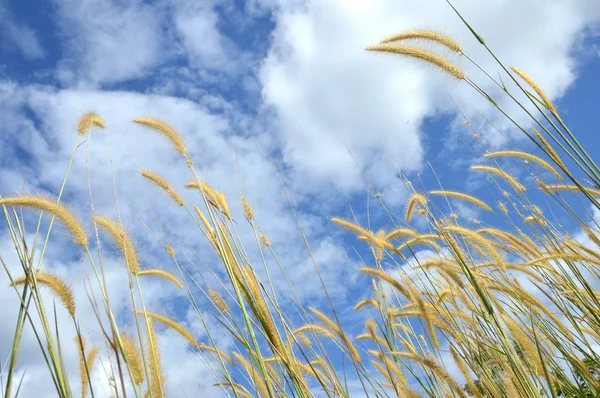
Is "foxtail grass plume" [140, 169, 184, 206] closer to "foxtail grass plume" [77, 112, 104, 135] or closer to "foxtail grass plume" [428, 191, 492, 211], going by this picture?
"foxtail grass plume" [77, 112, 104, 135]

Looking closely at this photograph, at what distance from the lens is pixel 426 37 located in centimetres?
229

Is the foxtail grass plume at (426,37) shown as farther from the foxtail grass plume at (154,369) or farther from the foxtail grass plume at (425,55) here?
the foxtail grass plume at (154,369)

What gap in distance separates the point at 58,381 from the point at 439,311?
64.6 inches

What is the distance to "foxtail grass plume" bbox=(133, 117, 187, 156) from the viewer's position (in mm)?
2176

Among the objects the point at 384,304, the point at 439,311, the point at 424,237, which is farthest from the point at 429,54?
the point at 384,304

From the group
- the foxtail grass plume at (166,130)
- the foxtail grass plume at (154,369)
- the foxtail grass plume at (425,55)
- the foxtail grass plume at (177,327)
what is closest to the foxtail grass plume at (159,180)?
the foxtail grass plume at (166,130)

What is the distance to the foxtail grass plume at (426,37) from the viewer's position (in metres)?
2.24

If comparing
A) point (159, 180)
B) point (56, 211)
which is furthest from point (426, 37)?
point (56, 211)

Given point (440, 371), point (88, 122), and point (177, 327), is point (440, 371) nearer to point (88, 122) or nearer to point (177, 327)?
point (177, 327)

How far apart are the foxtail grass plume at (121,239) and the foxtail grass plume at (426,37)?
4.59 feet

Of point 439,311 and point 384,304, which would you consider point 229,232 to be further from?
point 384,304

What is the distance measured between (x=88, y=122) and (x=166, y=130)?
353 mm

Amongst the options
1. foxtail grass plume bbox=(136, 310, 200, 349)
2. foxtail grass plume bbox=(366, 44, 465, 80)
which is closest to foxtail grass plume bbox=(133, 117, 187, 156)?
foxtail grass plume bbox=(136, 310, 200, 349)

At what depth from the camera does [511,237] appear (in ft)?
8.70
